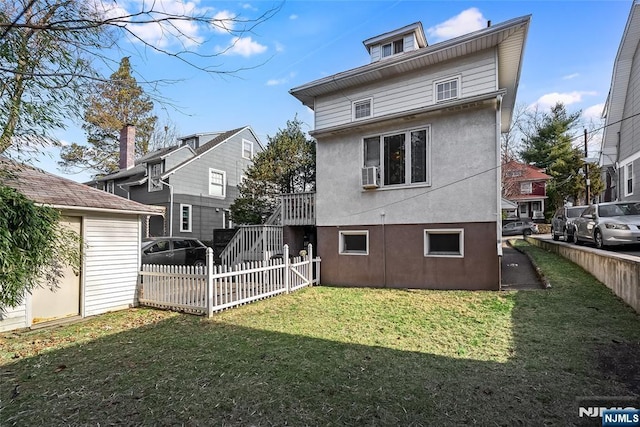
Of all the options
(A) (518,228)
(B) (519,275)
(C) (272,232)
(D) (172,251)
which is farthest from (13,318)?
(A) (518,228)

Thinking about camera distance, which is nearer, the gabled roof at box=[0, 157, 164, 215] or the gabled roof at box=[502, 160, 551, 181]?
the gabled roof at box=[0, 157, 164, 215]

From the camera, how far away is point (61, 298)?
6.71 m

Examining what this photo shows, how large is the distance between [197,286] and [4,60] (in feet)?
16.0

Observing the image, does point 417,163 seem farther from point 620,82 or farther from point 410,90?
point 620,82

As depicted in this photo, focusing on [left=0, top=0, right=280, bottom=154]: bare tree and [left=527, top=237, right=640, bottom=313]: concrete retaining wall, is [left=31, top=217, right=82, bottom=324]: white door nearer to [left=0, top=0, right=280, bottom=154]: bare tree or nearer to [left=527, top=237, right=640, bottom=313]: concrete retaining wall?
[left=0, top=0, right=280, bottom=154]: bare tree

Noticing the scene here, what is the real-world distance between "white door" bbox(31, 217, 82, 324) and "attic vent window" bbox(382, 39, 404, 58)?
11.2 m

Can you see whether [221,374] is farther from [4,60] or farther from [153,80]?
[4,60]

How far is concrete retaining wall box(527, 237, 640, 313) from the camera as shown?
18.6ft

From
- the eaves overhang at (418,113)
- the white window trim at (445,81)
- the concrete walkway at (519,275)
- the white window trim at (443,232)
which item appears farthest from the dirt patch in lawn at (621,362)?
the white window trim at (445,81)

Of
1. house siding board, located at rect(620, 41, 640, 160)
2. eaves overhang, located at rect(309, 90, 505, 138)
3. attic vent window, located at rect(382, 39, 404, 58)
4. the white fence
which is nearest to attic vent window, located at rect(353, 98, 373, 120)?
eaves overhang, located at rect(309, 90, 505, 138)

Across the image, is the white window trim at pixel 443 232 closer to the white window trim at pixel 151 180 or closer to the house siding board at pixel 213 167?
the house siding board at pixel 213 167

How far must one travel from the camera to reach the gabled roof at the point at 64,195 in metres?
6.13

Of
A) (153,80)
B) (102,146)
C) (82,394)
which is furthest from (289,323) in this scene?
(102,146)

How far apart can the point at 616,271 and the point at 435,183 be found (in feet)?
13.6
